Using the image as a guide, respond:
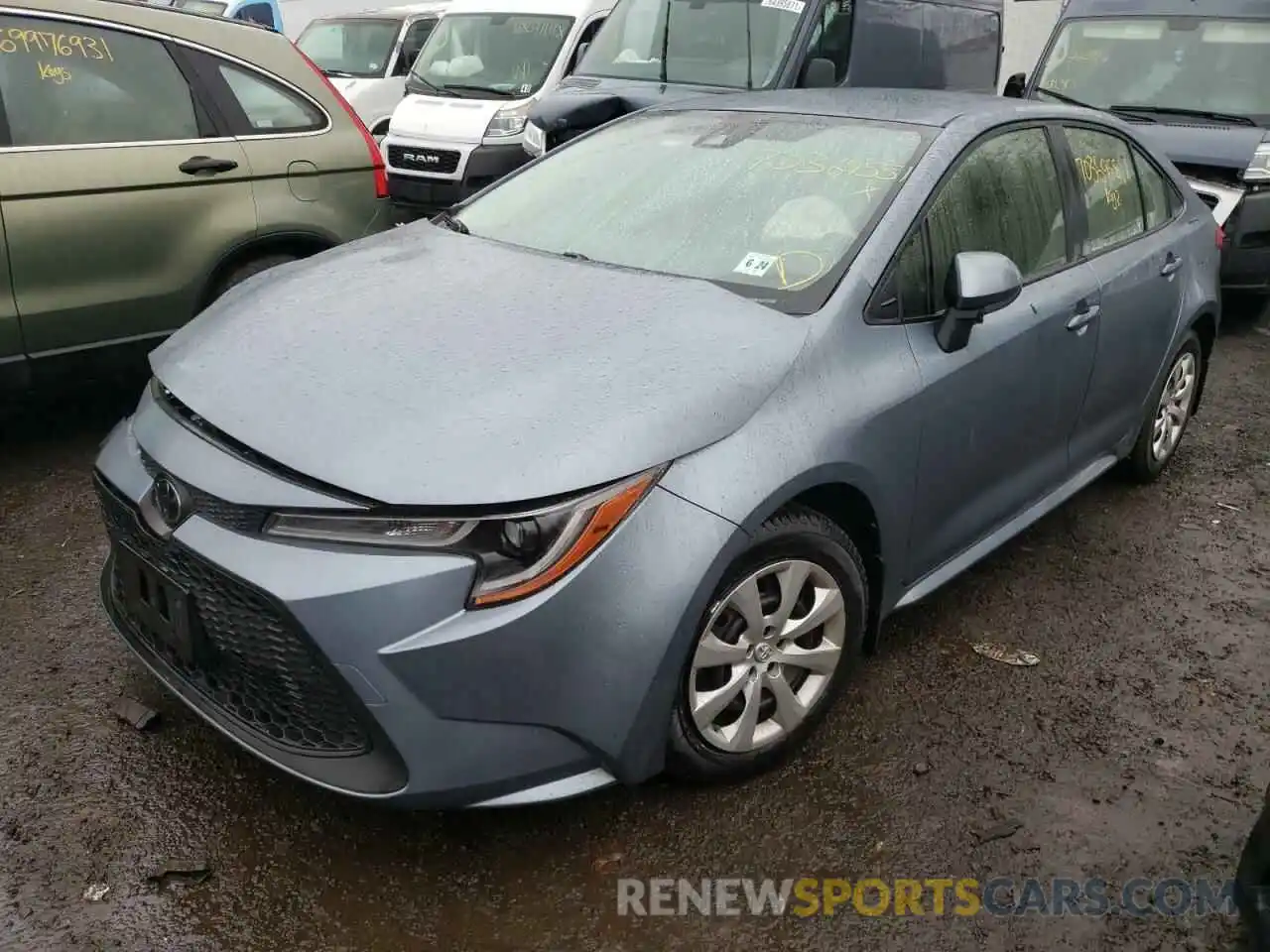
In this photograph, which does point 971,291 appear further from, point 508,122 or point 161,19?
point 508,122

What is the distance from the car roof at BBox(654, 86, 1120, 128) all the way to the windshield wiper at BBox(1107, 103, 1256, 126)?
12.0 ft

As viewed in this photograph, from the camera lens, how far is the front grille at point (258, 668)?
213 centimetres

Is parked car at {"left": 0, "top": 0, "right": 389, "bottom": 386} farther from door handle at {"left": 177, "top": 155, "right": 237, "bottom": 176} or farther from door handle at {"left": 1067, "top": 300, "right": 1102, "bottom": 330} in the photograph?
door handle at {"left": 1067, "top": 300, "right": 1102, "bottom": 330}

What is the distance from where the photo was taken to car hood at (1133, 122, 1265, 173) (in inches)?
256

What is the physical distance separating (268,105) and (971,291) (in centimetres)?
334

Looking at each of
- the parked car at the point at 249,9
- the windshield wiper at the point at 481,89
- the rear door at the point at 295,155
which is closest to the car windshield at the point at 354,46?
the windshield wiper at the point at 481,89

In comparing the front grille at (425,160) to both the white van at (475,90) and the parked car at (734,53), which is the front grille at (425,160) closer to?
the white van at (475,90)

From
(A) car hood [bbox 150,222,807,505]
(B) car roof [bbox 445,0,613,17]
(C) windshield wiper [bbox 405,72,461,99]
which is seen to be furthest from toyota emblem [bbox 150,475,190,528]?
(B) car roof [bbox 445,0,613,17]

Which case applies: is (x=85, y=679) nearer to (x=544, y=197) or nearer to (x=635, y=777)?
(x=635, y=777)

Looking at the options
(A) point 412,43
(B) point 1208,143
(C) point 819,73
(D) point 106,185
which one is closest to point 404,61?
(A) point 412,43

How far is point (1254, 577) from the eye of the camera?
384 cm

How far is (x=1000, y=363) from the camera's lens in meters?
3.07

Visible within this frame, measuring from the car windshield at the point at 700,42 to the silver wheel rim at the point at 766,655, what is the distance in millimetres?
4886

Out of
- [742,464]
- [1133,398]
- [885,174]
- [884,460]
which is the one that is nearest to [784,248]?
[885,174]
